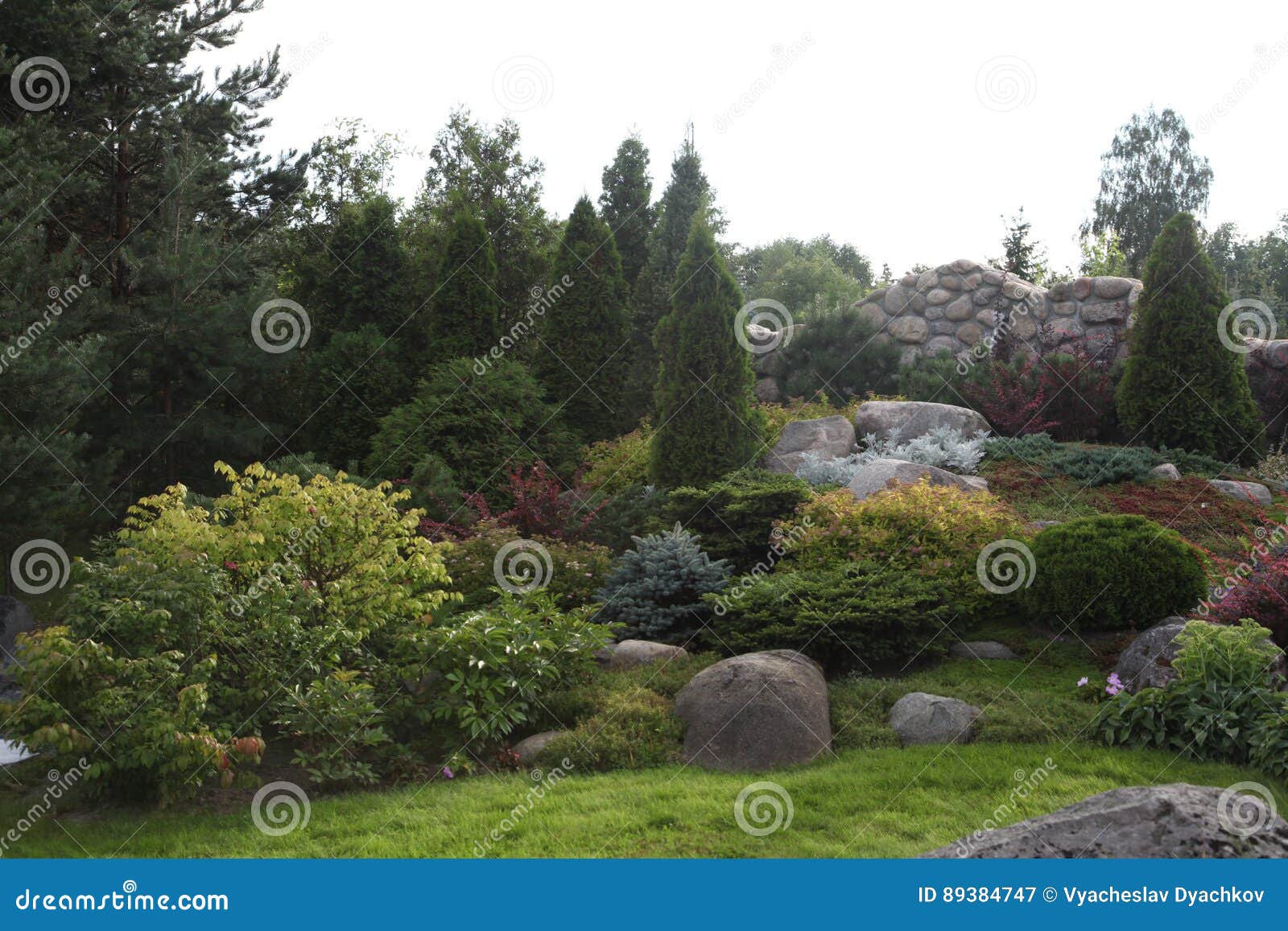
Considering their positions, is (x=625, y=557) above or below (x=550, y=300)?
below

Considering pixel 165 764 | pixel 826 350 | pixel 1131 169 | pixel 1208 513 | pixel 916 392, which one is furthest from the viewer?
pixel 1131 169

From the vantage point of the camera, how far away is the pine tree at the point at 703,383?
463 inches

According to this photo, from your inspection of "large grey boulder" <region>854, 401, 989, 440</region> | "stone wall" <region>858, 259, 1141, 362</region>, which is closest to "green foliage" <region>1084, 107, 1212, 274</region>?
"stone wall" <region>858, 259, 1141, 362</region>

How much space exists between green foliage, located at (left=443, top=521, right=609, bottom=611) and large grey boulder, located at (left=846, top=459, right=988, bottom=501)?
117 inches

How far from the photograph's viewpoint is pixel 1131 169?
33.2 metres

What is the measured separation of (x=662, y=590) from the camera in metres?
8.39

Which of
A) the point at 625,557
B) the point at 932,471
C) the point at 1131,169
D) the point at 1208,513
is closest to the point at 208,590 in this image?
the point at 625,557

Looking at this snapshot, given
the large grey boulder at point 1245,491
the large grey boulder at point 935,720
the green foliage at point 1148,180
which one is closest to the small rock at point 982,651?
the large grey boulder at point 935,720

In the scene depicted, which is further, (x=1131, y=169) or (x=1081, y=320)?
(x=1131, y=169)

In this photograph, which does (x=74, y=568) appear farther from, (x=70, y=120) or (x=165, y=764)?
(x=70, y=120)

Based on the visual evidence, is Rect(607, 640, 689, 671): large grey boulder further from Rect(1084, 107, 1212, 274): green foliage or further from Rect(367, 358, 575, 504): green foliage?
Rect(1084, 107, 1212, 274): green foliage

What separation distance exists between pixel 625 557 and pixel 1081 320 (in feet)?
35.5

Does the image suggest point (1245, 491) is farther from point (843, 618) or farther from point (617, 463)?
point (617, 463)

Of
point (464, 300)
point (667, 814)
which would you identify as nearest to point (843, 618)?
point (667, 814)
